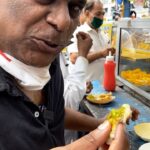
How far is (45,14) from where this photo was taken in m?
0.67

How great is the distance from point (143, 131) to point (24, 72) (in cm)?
64

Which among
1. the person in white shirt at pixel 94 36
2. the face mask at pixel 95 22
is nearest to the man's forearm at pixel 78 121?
the person in white shirt at pixel 94 36

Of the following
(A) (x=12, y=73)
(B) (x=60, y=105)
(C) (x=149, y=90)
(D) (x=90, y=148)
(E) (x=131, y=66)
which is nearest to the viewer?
(D) (x=90, y=148)

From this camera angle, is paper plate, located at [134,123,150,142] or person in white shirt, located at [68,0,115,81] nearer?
paper plate, located at [134,123,150,142]

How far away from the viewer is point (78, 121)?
1160 millimetres

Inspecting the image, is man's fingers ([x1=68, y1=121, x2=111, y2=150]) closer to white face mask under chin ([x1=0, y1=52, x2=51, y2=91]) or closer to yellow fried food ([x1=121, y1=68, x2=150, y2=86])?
white face mask under chin ([x1=0, y1=52, x2=51, y2=91])

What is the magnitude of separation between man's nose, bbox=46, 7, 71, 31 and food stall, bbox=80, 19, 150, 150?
0.69 metres

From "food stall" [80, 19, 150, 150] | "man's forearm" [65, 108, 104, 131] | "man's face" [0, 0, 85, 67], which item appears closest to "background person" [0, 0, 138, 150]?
"man's face" [0, 0, 85, 67]

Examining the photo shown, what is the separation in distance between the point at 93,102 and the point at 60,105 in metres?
0.61

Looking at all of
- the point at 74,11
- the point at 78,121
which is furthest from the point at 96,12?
the point at 74,11

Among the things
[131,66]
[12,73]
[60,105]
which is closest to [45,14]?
[12,73]

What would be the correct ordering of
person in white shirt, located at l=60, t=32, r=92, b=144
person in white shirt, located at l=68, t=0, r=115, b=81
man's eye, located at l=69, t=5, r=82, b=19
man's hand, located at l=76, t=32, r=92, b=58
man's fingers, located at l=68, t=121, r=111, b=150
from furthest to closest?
person in white shirt, located at l=68, t=0, r=115, b=81
man's hand, located at l=76, t=32, r=92, b=58
person in white shirt, located at l=60, t=32, r=92, b=144
man's eye, located at l=69, t=5, r=82, b=19
man's fingers, located at l=68, t=121, r=111, b=150

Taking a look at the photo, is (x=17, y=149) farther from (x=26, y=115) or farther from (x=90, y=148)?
(x=90, y=148)

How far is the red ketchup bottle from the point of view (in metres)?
1.80
